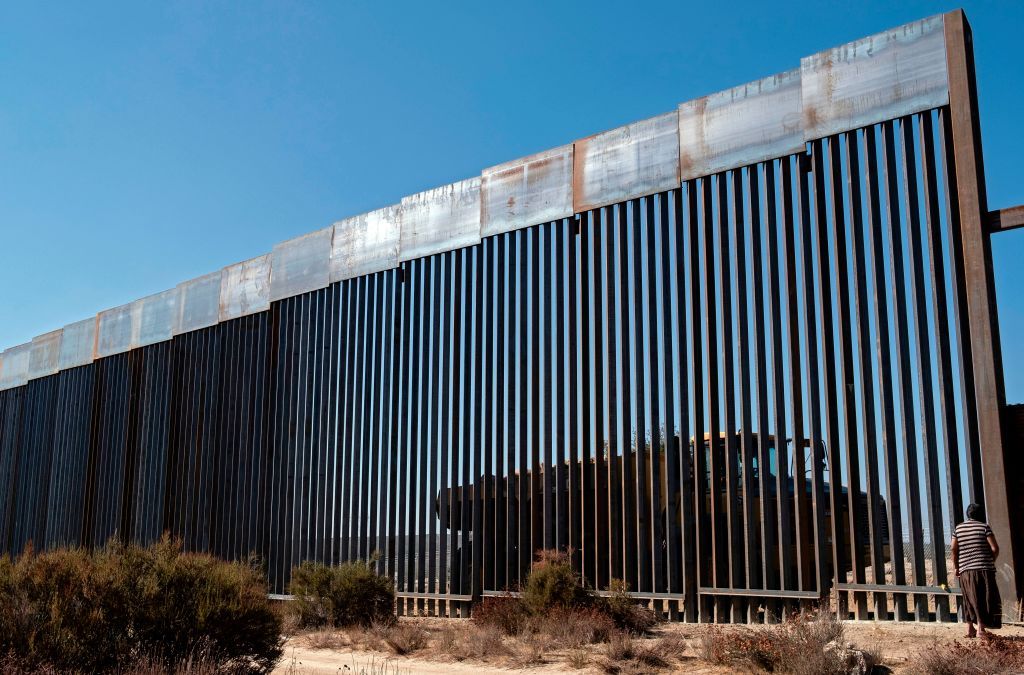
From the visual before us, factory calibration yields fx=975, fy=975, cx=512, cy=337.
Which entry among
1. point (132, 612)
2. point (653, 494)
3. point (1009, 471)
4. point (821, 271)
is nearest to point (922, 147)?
point (821, 271)

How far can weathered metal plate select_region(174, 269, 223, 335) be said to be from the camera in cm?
2466

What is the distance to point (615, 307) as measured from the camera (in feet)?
51.2

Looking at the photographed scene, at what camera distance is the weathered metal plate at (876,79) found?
12375 millimetres

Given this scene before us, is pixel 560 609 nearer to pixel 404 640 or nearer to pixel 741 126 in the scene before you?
pixel 404 640

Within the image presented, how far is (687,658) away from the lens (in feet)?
36.1

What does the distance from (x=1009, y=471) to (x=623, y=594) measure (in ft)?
17.8

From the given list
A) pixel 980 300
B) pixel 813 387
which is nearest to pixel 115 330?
pixel 813 387

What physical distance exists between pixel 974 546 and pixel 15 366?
102ft

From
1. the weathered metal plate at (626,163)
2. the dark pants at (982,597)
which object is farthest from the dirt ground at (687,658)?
the weathered metal plate at (626,163)

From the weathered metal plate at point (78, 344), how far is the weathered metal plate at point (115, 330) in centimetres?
35

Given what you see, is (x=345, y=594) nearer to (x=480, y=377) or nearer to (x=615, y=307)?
(x=480, y=377)

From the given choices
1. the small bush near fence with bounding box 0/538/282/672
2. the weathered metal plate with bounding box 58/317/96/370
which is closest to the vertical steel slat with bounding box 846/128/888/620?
the small bush near fence with bounding box 0/538/282/672

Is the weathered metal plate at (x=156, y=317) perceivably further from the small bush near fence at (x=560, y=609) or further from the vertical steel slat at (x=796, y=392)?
the vertical steel slat at (x=796, y=392)

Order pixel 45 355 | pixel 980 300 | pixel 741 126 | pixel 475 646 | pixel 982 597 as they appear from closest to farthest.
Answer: pixel 982 597, pixel 980 300, pixel 475 646, pixel 741 126, pixel 45 355
